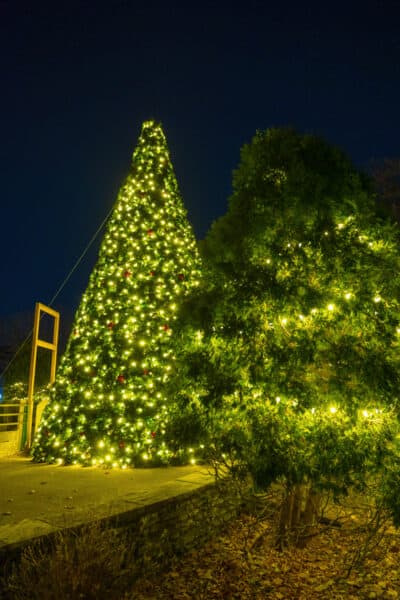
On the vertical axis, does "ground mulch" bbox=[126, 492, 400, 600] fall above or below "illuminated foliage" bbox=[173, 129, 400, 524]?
below

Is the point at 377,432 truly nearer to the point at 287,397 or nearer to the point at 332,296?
the point at 287,397

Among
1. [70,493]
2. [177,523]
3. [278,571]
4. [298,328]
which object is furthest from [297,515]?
[70,493]

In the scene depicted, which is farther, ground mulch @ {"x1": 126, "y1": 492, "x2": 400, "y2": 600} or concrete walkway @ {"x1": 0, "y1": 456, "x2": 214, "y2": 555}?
ground mulch @ {"x1": 126, "y1": 492, "x2": 400, "y2": 600}

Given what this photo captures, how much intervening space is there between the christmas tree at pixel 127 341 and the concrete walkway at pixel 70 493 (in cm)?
38

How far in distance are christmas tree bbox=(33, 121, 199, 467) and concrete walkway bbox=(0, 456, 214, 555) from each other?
378mm

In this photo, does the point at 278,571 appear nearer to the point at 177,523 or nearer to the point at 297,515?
the point at 297,515

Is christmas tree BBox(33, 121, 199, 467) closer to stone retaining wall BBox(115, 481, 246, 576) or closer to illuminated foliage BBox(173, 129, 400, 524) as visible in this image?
stone retaining wall BBox(115, 481, 246, 576)

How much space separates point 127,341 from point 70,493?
2313 mm

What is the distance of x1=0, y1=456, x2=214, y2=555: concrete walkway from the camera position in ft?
11.5

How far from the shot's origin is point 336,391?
3.47m

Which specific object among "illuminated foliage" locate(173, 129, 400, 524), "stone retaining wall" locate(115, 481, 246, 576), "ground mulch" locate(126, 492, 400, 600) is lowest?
"ground mulch" locate(126, 492, 400, 600)

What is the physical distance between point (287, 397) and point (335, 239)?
1.39m

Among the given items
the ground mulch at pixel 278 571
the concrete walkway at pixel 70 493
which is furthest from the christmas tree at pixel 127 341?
the ground mulch at pixel 278 571

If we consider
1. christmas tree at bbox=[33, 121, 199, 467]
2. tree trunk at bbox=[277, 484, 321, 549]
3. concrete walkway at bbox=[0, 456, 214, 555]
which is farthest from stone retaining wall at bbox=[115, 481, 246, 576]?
christmas tree at bbox=[33, 121, 199, 467]
